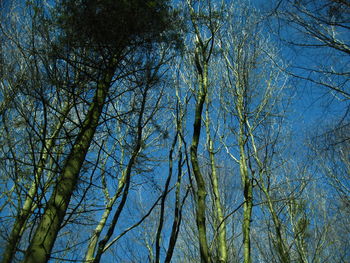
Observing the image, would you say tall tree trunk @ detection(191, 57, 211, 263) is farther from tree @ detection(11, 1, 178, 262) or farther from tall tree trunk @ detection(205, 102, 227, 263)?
tall tree trunk @ detection(205, 102, 227, 263)

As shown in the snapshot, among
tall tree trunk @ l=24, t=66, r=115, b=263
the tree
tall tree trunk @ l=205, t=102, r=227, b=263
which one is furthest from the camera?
tall tree trunk @ l=205, t=102, r=227, b=263

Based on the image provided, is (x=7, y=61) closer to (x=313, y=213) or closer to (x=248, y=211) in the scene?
(x=248, y=211)

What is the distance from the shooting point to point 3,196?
5.75 m

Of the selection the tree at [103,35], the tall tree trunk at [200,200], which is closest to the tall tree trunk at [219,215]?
the tree at [103,35]

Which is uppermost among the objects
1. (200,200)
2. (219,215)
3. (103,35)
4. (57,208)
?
(103,35)

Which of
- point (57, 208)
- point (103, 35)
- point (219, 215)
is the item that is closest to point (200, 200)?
point (57, 208)

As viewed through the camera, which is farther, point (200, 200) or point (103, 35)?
point (103, 35)

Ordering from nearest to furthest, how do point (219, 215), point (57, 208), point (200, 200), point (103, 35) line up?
point (200, 200)
point (57, 208)
point (103, 35)
point (219, 215)

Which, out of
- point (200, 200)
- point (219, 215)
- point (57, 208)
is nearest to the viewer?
point (200, 200)

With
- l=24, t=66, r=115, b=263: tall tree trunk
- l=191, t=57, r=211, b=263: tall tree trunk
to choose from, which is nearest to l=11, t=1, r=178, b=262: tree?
l=24, t=66, r=115, b=263: tall tree trunk

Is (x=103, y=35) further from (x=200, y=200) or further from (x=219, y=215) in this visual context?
(x=219, y=215)

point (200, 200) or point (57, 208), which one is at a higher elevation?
point (57, 208)

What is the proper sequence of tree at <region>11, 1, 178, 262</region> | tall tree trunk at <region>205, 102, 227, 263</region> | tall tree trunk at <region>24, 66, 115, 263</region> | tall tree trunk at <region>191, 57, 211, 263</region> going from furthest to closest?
tall tree trunk at <region>205, 102, 227, 263</region>, tree at <region>11, 1, 178, 262</region>, tall tree trunk at <region>24, 66, 115, 263</region>, tall tree trunk at <region>191, 57, 211, 263</region>

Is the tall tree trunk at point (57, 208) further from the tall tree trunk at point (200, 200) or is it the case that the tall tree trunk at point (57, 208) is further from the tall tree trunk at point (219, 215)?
the tall tree trunk at point (219, 215)
